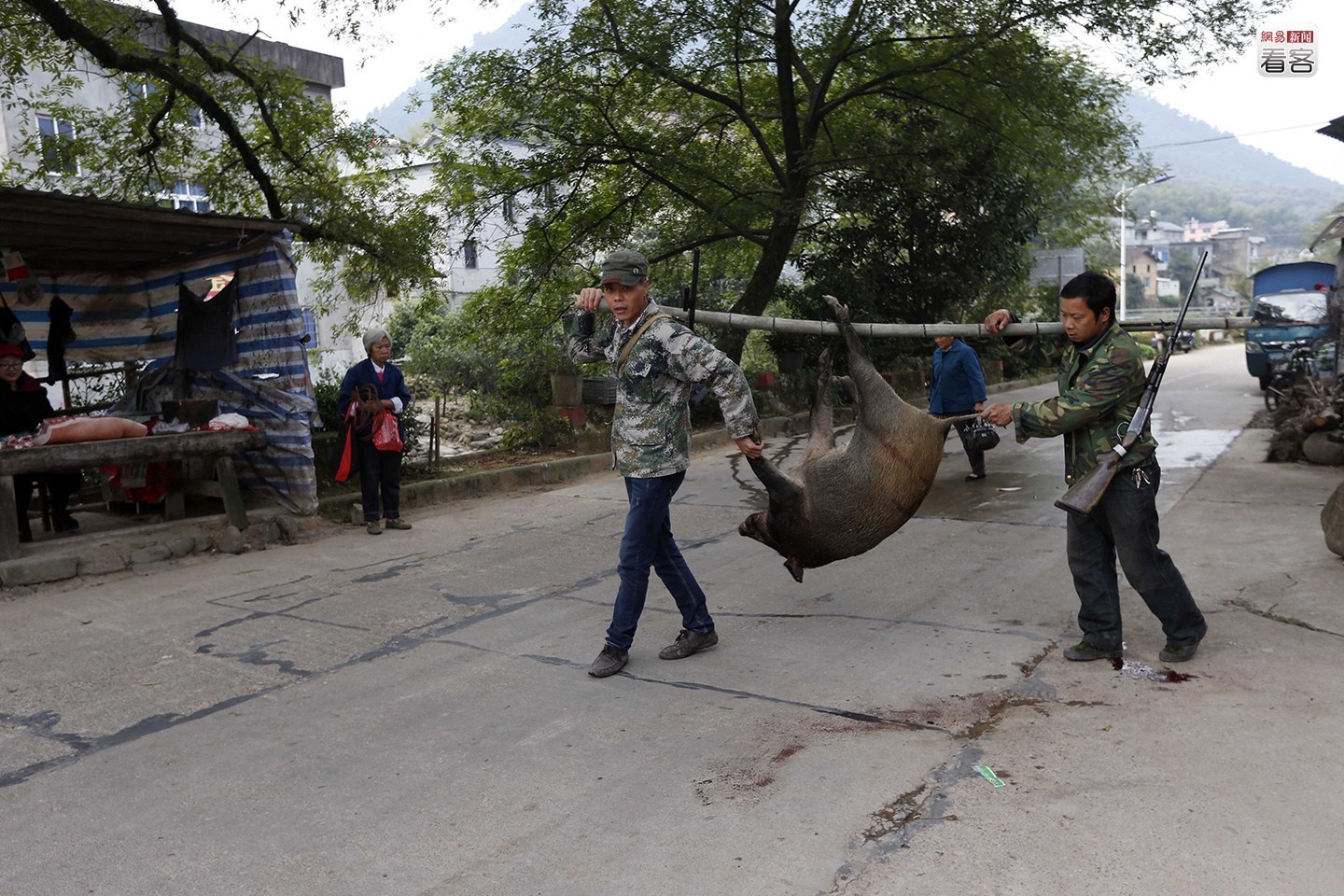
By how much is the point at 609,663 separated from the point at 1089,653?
235 centimetres

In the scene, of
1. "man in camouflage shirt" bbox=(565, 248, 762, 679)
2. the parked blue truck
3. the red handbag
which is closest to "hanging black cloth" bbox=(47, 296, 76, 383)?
the red handbag

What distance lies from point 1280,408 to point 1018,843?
11546 millimetres

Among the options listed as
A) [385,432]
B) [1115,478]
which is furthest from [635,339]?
[385,432]

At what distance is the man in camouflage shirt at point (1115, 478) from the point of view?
4.65 meters

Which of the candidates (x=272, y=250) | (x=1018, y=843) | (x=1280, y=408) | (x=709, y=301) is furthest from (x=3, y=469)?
(x=1280, y=408)

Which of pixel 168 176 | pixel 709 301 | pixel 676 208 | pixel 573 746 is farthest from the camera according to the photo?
pixel 709 301

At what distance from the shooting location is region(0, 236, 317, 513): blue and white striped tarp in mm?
9070

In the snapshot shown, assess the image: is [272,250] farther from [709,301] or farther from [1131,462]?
[709,301]

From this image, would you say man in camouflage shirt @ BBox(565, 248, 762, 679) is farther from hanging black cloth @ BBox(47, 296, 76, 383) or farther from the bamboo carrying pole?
hanging black cloth @ BBox(47, 296, 76, 383)

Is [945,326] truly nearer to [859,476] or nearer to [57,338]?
[859,476]

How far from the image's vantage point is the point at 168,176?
1103cm

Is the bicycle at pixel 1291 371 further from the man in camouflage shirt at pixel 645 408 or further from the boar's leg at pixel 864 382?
the man in camouflage shirt at pixel 645 408

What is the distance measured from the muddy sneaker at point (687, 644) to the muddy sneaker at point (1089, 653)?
1789 millimetres

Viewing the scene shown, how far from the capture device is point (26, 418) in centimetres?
839
